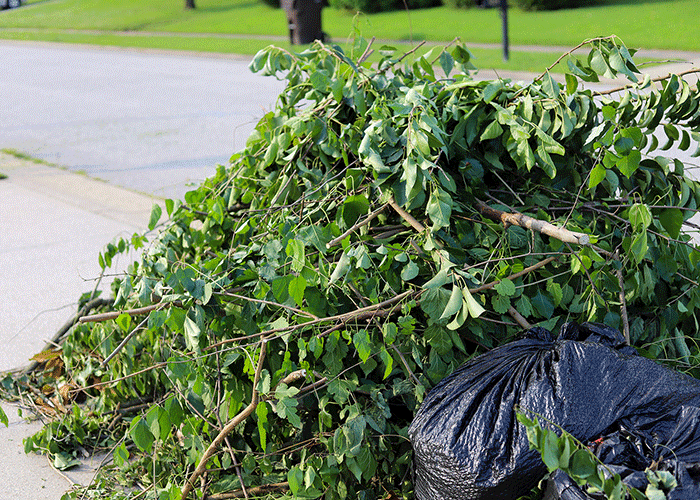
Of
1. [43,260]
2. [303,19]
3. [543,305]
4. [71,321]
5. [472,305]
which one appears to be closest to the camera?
[472,305]

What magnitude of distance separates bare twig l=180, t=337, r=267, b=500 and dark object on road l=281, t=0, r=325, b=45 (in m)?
15.1

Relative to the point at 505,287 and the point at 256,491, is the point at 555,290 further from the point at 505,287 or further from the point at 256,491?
the point at 256,491

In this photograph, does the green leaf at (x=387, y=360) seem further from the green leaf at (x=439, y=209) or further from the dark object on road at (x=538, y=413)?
the green leaf at (x=439, y=209)

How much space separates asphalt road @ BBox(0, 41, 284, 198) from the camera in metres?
7.74

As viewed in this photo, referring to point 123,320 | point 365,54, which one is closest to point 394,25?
point 365,54

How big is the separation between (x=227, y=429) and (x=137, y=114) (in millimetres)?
9238

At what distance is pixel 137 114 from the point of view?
10.8m

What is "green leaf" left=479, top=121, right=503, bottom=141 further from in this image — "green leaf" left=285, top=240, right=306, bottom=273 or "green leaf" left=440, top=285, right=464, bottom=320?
"green leaf" left=285, top=240, right=306, bottom=273

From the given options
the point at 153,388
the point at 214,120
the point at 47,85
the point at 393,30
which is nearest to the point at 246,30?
the point at 393,30

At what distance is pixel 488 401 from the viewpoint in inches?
79.7

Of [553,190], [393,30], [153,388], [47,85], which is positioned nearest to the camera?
[553,190]

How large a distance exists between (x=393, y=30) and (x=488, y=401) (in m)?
19.4

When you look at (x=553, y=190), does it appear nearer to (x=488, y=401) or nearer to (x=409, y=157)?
(x=409, y=157)

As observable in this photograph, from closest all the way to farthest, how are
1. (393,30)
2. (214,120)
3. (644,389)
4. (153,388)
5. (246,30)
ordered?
(644,389) → (153,388) → (214,120) → (393,30) → (246,30)
